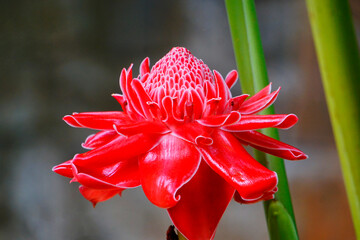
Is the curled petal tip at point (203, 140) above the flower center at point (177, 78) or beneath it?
beneath

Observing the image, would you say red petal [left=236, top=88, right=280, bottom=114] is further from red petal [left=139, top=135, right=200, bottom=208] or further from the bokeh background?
the bokeh background

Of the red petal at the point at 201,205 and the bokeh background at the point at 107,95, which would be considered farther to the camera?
the bokeh background at the point at 107,95

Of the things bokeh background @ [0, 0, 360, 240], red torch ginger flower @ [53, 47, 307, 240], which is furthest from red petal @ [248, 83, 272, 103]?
bokeh background @ [0, 0, 360, 240]

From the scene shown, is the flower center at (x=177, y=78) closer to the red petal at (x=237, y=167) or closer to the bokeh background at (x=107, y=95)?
the red petal at (x=237, y=167)

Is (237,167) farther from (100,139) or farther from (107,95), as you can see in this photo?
(107,95)

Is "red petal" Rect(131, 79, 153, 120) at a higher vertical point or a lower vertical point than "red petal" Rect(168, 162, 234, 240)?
higher

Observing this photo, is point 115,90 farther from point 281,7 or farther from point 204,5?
point 281,7

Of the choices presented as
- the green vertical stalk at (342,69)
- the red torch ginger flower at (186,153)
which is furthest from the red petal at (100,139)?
the green vertical stalk at (342,69)
